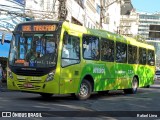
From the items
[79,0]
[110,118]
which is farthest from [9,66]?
[79,0]

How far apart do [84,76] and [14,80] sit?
9.55 feet

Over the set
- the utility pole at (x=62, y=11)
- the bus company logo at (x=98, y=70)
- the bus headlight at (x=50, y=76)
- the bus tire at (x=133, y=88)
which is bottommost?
the bus tire at (x=133, y=88)

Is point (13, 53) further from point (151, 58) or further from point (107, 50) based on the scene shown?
point (151, 58)

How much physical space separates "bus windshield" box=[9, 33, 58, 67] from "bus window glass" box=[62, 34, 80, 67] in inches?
16.9

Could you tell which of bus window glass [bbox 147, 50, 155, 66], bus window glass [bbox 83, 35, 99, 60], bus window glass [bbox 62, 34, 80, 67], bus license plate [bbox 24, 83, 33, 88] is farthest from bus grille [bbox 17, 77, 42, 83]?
bus window glass [bbox 147, 50, 155, 66]

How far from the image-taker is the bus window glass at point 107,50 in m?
18.7

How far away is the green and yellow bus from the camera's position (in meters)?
15.5

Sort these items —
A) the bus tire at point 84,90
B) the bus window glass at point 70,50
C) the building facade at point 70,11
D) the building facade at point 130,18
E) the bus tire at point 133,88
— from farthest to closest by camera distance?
the building facade at point 130,18 → the building facade at point 70,11 → the bus tire at point 133,88 → the bus tire at point 84,90 → the bus window glass at point 70,50

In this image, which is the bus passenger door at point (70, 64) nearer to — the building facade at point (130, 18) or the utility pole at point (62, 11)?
the utility pole at point (62, 11)

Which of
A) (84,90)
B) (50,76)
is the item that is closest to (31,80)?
(50,76)

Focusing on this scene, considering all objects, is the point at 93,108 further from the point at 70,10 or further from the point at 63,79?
the point at 70,10

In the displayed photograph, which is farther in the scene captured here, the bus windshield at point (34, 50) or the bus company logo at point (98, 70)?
the bus company logo at point (98, 70)

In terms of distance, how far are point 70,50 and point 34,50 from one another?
4.50 ft

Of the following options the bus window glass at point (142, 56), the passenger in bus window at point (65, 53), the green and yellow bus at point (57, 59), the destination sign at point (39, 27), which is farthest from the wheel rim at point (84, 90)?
the bus window glass at point (142, 56)
